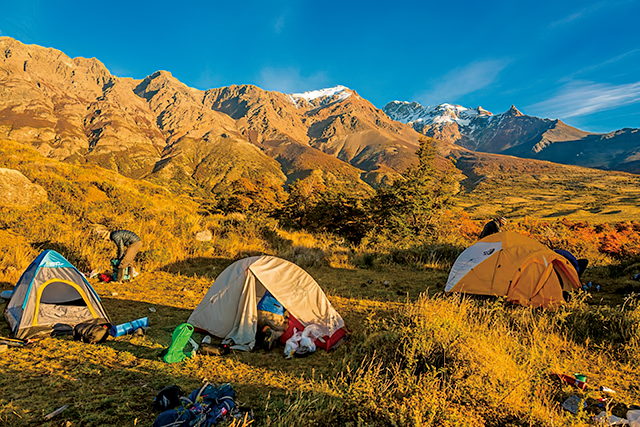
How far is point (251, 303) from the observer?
19.1 ft

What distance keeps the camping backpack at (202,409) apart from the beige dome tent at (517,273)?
6811mm

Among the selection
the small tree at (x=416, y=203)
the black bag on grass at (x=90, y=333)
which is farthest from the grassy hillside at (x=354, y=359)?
the small tree at (x=416, y=203)

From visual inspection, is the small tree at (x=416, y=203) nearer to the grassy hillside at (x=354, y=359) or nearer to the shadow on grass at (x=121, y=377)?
the grassy hillside at (x=354, y=359)

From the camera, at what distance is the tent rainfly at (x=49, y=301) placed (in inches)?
205

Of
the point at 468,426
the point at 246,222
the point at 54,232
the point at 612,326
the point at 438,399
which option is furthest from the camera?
the point at 246,222

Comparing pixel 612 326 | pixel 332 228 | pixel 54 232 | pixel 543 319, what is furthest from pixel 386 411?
pixel 332 228

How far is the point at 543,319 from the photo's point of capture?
18.9ft

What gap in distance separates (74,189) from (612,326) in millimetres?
18042

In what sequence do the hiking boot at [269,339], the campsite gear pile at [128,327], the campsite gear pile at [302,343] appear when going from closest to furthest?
the campsite gear pile at [302,343] → the campsite gear pile at [128,327] → the hiking boot at [269,339]

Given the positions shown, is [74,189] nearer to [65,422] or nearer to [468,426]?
[65,422]

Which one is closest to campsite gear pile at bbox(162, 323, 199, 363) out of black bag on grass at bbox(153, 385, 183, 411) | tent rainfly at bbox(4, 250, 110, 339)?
black bag on grass at bbox(153, 385, 183, 411)

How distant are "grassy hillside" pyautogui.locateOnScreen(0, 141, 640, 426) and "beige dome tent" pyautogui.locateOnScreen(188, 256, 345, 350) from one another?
49 centimetres

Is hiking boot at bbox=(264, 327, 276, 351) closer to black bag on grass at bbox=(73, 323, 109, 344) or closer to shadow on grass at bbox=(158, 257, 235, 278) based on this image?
black bag on grass at bbox=(73, 323, 109, 344)

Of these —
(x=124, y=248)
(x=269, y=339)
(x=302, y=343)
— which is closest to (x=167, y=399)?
(x=269, y=339)
